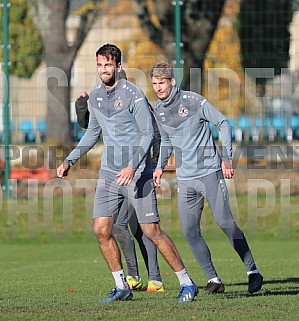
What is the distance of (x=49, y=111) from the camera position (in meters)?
20.5

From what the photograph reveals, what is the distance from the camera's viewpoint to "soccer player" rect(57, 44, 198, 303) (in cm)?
1000

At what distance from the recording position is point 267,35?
1997 cm

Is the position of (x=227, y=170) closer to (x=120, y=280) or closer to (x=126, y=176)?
(x=126, y=176)

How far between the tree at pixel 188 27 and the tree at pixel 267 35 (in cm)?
88

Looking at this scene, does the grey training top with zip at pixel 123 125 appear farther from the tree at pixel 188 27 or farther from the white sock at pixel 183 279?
the tree at pixel 188 27

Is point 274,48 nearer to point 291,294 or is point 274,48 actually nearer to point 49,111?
point 49,111

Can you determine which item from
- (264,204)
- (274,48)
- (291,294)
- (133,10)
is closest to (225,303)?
(291,294)

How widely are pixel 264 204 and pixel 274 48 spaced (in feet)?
Result: 9.66

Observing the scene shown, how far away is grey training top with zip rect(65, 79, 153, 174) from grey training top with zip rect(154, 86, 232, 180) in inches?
20.2

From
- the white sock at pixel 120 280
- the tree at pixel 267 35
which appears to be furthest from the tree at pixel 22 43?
the white sock at pixel 120 280

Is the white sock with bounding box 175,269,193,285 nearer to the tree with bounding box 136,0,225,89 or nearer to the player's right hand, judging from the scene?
the player's right hand

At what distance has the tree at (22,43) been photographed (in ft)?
66.3

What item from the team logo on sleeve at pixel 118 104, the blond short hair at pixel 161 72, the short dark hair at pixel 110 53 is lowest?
the team logo on sleeve at pixel 118 104

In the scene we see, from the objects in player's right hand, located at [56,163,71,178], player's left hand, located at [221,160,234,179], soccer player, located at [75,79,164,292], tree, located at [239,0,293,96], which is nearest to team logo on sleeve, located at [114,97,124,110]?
player's right hand, located at [56,163,71,178]
